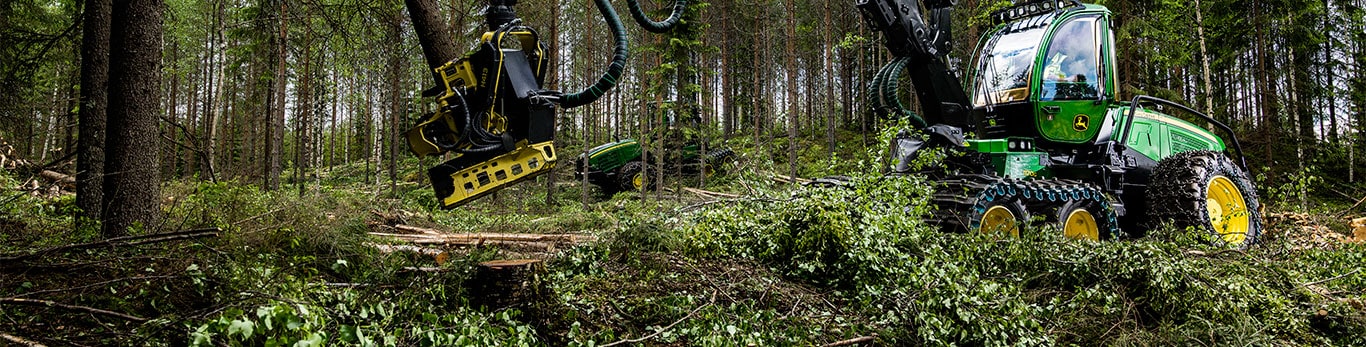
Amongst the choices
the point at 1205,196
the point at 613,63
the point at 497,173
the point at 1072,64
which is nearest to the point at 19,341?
the point at 497,173

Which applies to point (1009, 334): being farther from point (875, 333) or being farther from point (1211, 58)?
point (1211, 58)

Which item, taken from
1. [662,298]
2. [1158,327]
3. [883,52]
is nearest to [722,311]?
[662,298]

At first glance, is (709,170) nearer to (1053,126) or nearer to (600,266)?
(1053,126)

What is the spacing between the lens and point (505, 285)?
327 centimetres

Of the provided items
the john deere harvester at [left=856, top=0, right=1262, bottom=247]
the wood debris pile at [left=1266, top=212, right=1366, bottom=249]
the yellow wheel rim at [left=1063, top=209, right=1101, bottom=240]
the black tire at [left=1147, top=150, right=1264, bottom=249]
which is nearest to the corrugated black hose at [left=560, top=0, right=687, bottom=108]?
the john deere harvester at [left=856, top=0, right=1262, bottom=247]

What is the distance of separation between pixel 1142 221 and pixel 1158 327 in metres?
3.68

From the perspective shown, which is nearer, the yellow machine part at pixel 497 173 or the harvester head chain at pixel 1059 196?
the yellow machine part at pixel 497 173

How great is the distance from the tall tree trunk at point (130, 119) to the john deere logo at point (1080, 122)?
7662 mm

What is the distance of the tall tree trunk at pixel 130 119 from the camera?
4.39m

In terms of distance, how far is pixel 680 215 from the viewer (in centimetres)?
536

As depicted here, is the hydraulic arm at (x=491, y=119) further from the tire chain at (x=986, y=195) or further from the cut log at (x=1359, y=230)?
the cut log at (x=1359, y=230)

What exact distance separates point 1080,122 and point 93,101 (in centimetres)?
871

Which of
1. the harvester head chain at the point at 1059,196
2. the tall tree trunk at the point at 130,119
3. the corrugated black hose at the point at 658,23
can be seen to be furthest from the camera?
the harvester head chain at the point at 1059,196

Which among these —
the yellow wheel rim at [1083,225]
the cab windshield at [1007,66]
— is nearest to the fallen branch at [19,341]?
the yellow wheel rim at [1083,225]
